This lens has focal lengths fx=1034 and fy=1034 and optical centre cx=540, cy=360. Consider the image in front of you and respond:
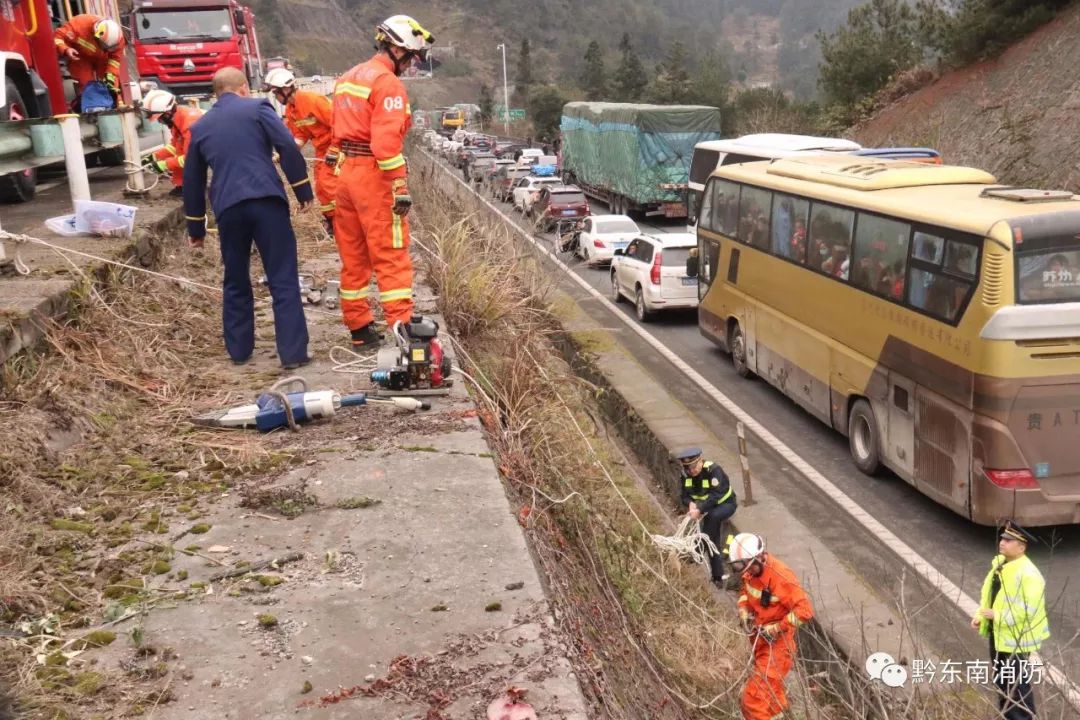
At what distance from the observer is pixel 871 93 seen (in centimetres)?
3922

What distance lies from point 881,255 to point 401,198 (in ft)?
19.0

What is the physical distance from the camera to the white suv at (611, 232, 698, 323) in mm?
18234

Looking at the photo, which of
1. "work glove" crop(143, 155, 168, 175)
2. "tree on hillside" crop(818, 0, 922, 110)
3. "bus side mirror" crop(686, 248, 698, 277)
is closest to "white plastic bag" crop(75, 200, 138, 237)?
"work glove" crop(143, 155, 168, 175)

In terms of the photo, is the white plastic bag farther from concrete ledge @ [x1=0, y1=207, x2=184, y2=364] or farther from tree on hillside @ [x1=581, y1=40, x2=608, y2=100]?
tree on hillside @ [x1=581, y1=40, x2=608, y2=100]

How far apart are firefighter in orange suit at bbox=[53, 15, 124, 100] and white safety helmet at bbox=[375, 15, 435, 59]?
6649 millimetres

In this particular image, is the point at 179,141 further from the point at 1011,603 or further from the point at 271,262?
the point at 1011,603

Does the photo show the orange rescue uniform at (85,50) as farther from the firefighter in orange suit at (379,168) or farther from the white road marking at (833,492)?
the firefighter in orange suit at (379,168)

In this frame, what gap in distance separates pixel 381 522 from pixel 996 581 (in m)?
4.18

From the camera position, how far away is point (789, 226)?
494 inches

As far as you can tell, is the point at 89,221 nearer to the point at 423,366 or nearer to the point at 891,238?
the point at 423,366

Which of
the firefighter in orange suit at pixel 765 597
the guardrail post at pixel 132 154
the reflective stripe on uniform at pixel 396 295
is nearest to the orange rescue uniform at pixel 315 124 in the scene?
the guardrail post at pixel 132 154

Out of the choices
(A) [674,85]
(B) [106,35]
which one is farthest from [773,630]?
(A) [674,85]

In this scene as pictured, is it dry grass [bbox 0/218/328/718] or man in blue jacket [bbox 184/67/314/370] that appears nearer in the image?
dry grass [bbox 0/218/328/718]

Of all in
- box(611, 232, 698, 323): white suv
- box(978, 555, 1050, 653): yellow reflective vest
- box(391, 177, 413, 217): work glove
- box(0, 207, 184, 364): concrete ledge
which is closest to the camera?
box(0, 207, 184, 364): concrete ledge
